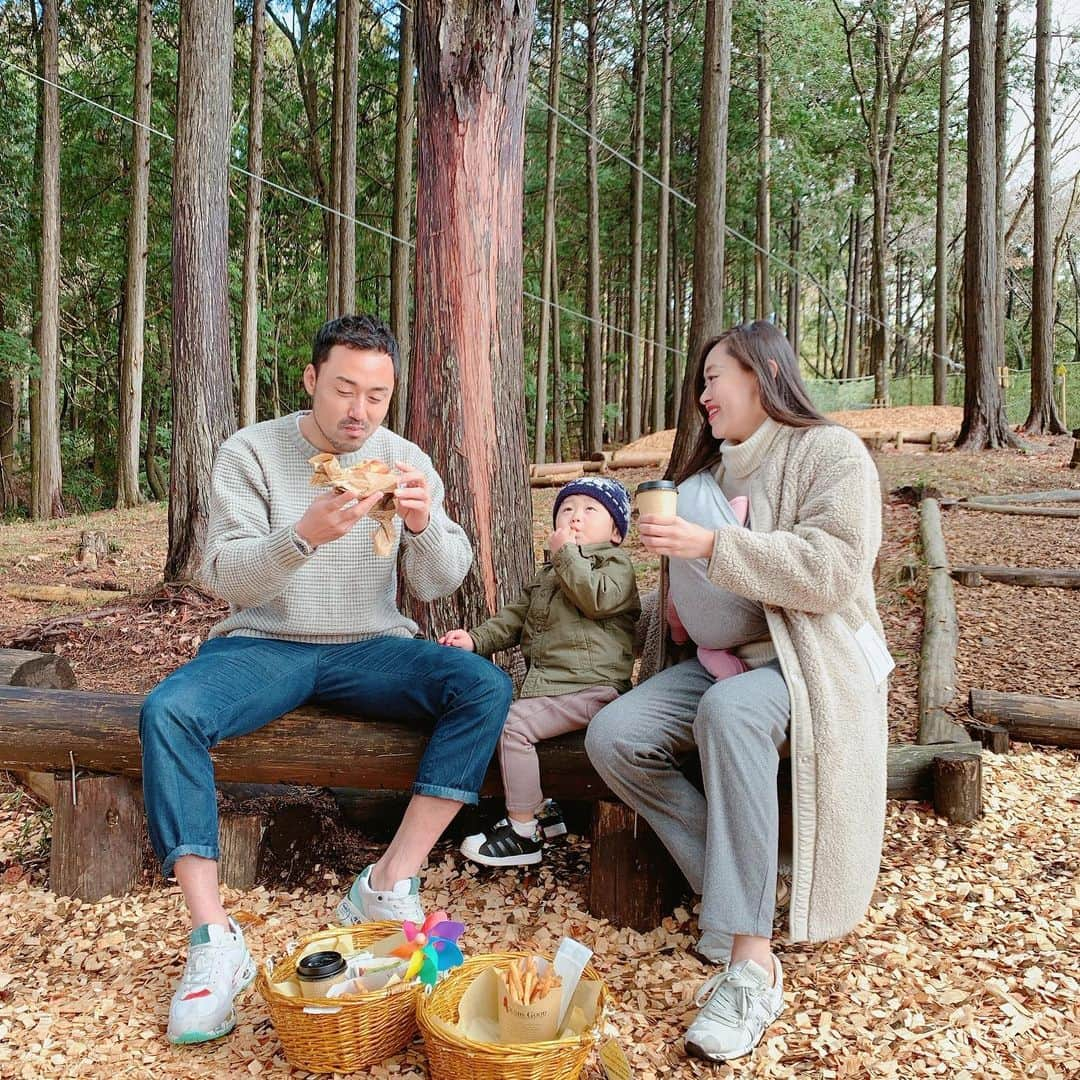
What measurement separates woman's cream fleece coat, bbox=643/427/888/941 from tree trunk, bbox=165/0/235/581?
19.3ft

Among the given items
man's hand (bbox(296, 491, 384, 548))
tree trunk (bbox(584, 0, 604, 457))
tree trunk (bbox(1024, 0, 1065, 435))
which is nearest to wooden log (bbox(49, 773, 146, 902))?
man's hand (bbox(296, 491, 384, 548))

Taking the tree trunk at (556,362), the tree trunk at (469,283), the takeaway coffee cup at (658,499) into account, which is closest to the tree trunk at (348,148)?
the tree trunk at (556,362)

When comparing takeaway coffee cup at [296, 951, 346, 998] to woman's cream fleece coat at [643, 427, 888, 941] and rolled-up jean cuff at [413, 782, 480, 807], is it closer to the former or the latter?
rolled-up jean cuff at [413, 782, 480, 807]

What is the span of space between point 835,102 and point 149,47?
15.6 metres

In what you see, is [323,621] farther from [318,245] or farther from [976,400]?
[318,245]

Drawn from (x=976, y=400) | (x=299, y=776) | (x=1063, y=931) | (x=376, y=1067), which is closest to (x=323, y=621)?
(x=299, y=776)

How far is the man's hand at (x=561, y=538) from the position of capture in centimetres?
295

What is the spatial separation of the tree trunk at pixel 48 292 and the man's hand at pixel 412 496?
13.0 metres

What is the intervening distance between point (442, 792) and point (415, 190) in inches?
328

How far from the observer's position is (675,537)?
2.42 meters

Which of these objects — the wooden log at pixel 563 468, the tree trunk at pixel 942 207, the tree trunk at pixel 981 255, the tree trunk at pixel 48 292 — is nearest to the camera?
the tree trunk at pixel 981 255

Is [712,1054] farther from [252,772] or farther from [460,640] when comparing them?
[252,772]

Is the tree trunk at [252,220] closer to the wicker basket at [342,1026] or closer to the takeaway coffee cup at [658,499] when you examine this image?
the takeaway coffee cup at [658,499]

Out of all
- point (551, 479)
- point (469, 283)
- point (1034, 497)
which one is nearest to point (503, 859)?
point (469, 283)
